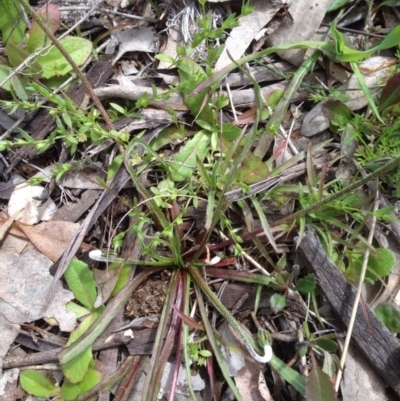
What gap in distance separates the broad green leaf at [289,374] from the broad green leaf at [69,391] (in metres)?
0.75

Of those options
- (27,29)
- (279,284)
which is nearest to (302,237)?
(279,284)

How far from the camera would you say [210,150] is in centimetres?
193

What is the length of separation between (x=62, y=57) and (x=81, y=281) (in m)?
0.92

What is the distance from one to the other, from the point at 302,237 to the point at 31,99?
4.05 ft

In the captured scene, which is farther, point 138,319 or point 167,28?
point 167,28

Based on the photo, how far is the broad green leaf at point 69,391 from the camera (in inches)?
70.1

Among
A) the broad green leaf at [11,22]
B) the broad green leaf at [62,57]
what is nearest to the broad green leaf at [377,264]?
the broad green leaf at [62,57]

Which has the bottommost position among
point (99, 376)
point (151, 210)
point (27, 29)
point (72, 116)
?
point (99, 376)

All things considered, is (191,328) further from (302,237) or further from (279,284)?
(302,237)

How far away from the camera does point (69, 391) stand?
5.85 ft

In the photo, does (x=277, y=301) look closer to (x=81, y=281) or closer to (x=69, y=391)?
(x=81, y=281)

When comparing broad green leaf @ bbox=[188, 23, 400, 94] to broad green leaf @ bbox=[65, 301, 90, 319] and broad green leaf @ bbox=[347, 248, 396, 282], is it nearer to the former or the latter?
broad green leaf @ bbox=[347, 248, 396, 282]

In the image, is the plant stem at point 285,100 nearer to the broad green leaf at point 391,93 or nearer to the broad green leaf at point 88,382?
the broad green leaf at point 391,93

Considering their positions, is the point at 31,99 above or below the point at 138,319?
above
